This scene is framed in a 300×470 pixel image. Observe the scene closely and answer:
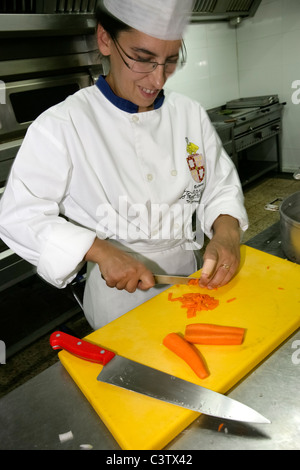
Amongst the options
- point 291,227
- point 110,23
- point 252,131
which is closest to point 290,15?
point 252,131

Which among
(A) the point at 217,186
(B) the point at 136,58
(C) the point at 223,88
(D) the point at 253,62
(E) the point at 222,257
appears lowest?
(E) the point at 222,257

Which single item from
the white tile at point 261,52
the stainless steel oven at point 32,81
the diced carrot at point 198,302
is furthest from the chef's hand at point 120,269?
the white tile at point 261,52

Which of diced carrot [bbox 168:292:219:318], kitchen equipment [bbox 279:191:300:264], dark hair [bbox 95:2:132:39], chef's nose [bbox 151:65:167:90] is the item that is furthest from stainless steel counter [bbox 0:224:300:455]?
dark hair [bbox 95:2:132:39]

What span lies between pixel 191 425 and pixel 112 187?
0.60 m

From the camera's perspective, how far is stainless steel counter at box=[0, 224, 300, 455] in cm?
53

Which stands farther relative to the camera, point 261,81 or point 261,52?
point 261,81

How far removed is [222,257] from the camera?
892 millimetres

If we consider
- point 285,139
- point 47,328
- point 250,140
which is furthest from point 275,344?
point 285,139

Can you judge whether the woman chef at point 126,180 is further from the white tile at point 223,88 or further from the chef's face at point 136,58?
the white tile at point 223,88

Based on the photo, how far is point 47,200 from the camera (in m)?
0.85

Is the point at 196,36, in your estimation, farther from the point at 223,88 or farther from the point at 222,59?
the point at 223,88

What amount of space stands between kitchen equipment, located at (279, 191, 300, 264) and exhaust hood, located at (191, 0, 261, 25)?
2.54 metres

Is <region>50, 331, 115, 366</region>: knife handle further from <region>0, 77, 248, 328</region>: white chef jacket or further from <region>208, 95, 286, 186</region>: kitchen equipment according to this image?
<region>208, 95, 286, 186</region>: kitchen equipment
